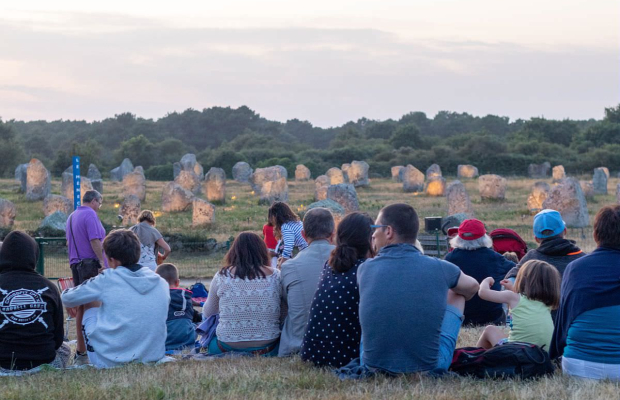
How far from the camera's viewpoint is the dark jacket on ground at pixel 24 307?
19.4 ft

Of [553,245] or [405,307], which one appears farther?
[553,245]

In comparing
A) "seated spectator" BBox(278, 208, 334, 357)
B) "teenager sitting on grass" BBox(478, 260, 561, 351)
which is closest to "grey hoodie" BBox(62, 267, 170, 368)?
"seated spectator" BBox(278, 208, 334, 357)

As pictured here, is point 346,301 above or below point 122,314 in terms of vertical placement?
above

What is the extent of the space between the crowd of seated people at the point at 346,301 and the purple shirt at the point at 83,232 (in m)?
1.97

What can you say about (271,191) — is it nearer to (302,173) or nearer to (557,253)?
(302,173)

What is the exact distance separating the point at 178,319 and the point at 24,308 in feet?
6.29

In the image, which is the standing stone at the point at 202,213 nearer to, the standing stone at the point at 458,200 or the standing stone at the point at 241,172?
the standing stone at the point at 458,200

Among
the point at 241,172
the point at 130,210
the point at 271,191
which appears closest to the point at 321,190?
the point at 271,191

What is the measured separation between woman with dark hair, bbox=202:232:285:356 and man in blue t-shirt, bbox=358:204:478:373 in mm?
1449

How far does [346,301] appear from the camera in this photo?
589 cm

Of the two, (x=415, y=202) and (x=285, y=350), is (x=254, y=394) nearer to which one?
(x=285, y=350)

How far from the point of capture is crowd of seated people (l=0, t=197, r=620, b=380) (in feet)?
17.1

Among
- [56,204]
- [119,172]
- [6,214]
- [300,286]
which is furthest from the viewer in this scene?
[119,172]

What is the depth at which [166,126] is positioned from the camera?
88.4 meters
